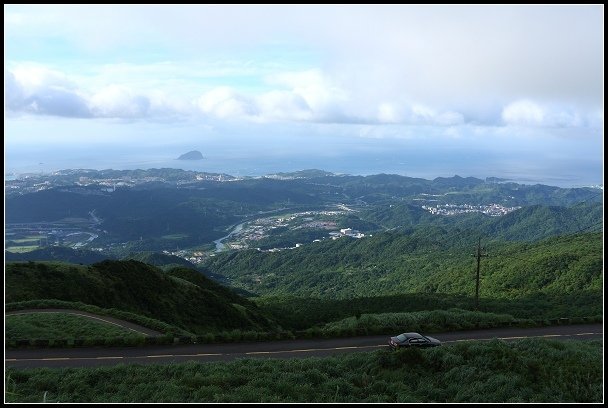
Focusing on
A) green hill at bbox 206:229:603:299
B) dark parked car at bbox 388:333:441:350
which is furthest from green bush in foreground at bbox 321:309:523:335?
green hill at bbox 206:229:603:299

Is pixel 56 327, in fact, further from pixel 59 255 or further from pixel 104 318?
pixel 59 255

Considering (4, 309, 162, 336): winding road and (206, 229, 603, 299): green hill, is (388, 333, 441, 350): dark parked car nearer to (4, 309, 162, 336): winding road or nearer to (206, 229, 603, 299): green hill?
(4, 309, 162, 336): winding road

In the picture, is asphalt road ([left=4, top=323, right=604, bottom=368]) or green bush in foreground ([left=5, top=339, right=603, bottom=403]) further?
asphalt road ([left=4, top=323, right=604, bottom=368])

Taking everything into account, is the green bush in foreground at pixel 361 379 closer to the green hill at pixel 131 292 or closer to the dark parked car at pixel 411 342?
the dark parked car at pixel 411 342

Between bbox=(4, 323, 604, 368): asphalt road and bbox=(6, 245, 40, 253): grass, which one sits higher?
bbox=(4, 323, 604, 368): asphalt road

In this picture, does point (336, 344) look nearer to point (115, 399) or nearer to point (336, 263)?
point (115, 399)

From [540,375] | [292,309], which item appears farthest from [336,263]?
[540,375]
